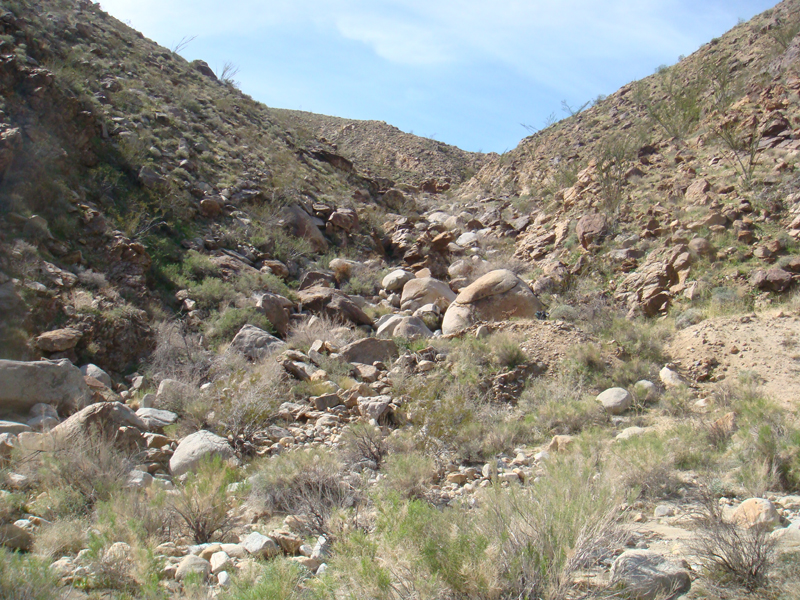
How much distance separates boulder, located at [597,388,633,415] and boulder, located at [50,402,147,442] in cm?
637

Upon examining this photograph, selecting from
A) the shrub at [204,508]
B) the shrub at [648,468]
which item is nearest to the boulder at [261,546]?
the shrub at [204,508]

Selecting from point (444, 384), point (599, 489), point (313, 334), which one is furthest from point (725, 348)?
point (313, 334)

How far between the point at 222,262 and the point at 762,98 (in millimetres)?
15805

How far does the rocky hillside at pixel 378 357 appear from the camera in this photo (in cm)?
303

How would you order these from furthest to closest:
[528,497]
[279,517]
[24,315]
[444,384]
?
[444,384]
[24,315]
[279,517]
[528,497]

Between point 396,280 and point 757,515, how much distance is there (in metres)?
12.1

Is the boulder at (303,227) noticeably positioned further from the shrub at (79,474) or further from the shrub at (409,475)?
the shrub at (79,474)

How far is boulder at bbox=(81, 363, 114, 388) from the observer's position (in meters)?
7.38

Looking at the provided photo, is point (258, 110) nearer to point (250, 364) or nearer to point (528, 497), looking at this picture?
point (250, 364)

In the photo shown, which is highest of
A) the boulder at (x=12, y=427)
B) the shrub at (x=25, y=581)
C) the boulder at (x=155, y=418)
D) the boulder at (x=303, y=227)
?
the boulder at (x=303, y=227)

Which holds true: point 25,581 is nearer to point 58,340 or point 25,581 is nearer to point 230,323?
point 58,340

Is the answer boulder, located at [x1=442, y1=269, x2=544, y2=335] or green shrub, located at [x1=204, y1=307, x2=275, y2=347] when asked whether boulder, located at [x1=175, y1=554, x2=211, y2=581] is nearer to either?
green shrub, located at [x1=204, y1=307, x2=275, y2=347]

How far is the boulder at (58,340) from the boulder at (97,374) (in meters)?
0.43

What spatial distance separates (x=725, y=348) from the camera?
27.8 ft
